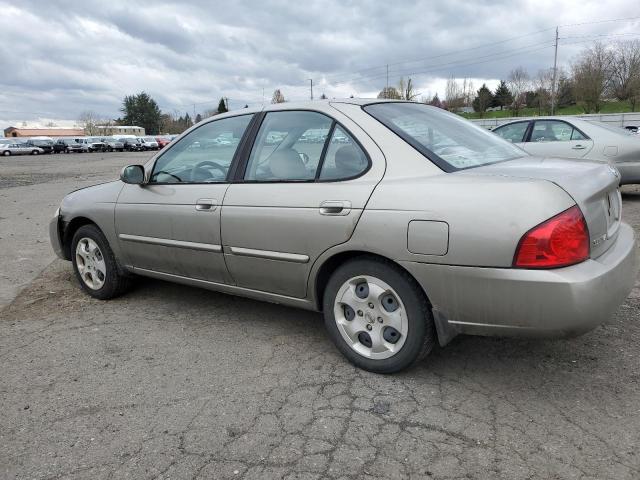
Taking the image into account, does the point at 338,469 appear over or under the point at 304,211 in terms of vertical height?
under

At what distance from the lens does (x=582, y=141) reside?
828cm

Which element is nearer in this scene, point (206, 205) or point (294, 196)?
point (294, 196)

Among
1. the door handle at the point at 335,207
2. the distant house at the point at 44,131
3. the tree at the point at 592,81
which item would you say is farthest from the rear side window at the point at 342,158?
the distant house at the point at 44,131

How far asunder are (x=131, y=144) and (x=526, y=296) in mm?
67116

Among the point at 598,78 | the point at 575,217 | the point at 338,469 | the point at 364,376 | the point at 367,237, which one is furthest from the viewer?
the point at 598,78

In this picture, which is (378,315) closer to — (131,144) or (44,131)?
(131,144)

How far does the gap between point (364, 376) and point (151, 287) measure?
271 centimetres

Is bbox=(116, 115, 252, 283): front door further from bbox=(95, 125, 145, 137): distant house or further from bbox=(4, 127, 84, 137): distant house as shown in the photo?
bbox=(4, 127, 84, 137): distant house

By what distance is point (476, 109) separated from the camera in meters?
67.6

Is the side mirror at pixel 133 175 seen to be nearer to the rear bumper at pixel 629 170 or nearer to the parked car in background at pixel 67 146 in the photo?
the rear bumper at pixel 629 170

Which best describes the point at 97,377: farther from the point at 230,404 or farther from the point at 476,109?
the point at 476,109

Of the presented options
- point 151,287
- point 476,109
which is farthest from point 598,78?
point 151,287

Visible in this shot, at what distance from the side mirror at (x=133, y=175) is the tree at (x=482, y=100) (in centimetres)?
6602

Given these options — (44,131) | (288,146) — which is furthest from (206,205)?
(44,131)
